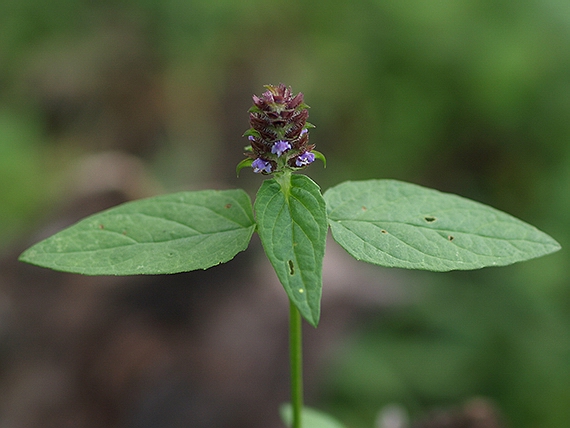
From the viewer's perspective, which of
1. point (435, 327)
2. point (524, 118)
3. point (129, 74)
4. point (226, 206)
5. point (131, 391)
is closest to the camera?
point (226, 206)

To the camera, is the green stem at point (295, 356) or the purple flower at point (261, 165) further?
the green stem at point (295, 356)


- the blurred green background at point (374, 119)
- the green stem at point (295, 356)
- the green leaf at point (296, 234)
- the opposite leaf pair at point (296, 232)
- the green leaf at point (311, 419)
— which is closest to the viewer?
the green leaf at point (296, 234)

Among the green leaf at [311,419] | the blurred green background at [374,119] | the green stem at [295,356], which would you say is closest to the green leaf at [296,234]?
the green stem at [295,356]

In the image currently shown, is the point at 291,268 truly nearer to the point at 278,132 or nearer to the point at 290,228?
the point at 290,228

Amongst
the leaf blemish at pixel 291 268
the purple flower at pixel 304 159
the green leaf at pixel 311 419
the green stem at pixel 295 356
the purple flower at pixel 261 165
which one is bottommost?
the green leaf at pixel 311 419

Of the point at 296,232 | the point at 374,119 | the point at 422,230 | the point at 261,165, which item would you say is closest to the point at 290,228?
the point at 296,232

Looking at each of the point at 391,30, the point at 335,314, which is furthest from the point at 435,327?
the point at 391,30

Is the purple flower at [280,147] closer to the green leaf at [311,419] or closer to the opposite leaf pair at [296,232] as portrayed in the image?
the opposite leaf pair at [296,232]

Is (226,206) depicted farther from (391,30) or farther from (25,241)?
(391,30)

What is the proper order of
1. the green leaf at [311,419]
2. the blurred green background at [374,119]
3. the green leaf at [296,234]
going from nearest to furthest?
the green leaf at [296,234] → the green leaf at [311,419] → the blurred green background at [374,119]
